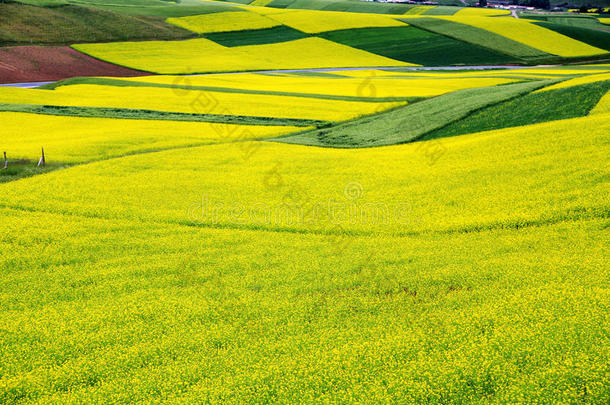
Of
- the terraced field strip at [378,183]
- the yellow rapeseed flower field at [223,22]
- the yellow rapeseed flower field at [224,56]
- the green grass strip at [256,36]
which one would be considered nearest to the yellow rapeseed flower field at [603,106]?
the terraced field strip at [378,183]

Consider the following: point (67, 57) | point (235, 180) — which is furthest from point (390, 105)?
point (67, 57)

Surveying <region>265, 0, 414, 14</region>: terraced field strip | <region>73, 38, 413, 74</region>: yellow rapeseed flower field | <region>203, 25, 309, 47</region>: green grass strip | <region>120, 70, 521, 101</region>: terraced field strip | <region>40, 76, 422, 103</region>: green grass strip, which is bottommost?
<region>40, 76, 422, 103</region>: green grass strip

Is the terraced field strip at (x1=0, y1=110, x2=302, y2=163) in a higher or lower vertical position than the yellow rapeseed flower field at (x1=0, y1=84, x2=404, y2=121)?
lower

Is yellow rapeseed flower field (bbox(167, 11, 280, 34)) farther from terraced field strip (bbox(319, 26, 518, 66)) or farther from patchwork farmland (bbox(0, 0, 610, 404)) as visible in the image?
patchwork farmland (bbox(0, 0, 610, 404))

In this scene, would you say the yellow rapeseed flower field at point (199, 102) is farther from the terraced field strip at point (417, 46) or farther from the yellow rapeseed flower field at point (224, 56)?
the terraced field strip at point (417, 46)

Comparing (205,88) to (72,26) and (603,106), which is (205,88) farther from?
(72,26)

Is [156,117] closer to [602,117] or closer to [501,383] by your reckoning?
[602,117]

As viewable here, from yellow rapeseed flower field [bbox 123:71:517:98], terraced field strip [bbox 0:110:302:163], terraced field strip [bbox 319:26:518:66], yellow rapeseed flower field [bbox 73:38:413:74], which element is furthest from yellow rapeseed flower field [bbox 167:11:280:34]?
A: terraced field strip [bbox 0:110:302:163]
